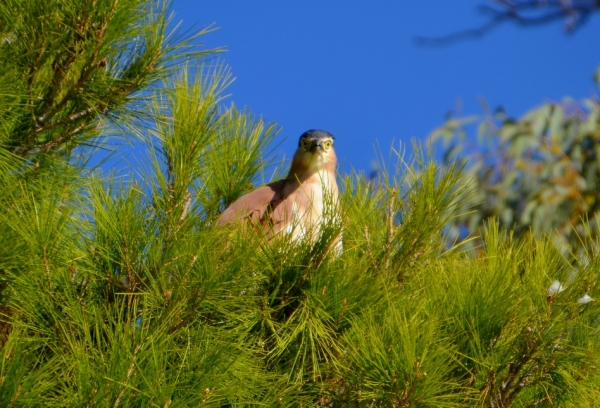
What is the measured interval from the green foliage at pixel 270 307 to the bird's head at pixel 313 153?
2.90ft

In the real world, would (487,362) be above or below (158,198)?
below

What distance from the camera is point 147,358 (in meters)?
1.67

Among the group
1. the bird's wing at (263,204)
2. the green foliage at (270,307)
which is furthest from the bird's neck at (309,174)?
the green foliage at (270,307)

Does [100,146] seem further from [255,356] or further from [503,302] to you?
[503,302]

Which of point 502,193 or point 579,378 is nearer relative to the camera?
point 579,378

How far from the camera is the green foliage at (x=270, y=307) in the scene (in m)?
1.65

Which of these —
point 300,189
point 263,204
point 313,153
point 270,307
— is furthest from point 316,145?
point 270,307

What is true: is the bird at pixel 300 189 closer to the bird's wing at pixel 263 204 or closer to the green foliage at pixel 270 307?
the bird's wing at pixel 263 204

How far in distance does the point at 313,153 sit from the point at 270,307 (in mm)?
1145

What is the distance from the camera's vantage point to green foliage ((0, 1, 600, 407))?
1.65m

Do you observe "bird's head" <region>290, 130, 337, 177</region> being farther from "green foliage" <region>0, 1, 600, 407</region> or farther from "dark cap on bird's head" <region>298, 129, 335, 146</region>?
"green foliage" <region>0, 1, 600, 407</region>

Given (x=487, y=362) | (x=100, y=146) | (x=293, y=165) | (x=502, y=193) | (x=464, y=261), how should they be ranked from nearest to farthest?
(x=487, y=362), (x=464, y=261), (x=100, y=146), (x=293, y=165), (x=502, y=193)

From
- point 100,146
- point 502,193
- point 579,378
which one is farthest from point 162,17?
point 502,193

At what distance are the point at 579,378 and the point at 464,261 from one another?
1.16ft
